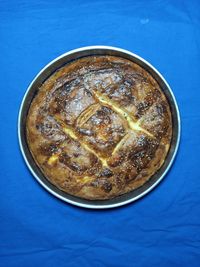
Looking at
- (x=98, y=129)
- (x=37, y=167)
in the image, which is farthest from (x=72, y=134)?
(x=37, y=167)

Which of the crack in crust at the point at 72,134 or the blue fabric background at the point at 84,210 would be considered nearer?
the crack in crust at the point at 72,134

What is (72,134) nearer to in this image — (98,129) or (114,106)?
(98,129)

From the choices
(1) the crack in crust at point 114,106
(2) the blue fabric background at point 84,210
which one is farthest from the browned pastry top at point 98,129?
(2) the blue fabric background at point 84,210

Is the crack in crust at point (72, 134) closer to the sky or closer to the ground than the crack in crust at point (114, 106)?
closer to the ground

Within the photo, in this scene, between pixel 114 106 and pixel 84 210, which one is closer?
pixel 114 106

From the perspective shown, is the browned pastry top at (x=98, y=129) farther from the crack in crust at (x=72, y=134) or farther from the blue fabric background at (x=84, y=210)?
the blue fabric background at (x=84, y=210)
